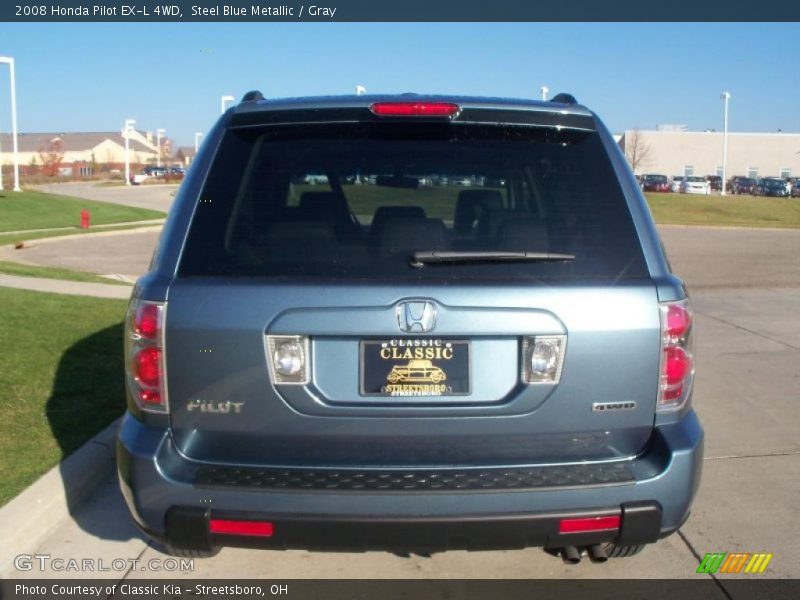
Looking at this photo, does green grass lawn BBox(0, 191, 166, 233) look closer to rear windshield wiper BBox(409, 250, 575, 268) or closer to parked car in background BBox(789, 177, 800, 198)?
rear windshield wiper BBox(409, 250, 575, 268)

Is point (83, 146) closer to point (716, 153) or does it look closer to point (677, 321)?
point (716, 153)

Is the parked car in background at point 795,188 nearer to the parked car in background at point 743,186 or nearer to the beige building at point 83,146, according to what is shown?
the parked car in background at point 743,186

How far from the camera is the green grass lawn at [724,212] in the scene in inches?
1371

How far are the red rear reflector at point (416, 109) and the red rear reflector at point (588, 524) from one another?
4.84 feet

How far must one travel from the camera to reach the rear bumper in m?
2.89

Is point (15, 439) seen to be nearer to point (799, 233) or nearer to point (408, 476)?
point (408, 476)

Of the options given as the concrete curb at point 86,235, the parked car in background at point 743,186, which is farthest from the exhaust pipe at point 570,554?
the parked car in background at point 743,186

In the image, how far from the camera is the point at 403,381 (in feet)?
9.71

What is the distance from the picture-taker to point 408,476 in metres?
2.97

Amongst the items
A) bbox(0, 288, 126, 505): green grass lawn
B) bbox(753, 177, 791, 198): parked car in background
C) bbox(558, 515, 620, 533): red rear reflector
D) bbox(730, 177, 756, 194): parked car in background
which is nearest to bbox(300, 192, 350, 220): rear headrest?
bbox(558, 515, 620, 533): red rear reflector

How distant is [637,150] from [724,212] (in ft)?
125

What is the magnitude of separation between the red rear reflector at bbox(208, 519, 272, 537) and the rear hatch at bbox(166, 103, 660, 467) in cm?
21

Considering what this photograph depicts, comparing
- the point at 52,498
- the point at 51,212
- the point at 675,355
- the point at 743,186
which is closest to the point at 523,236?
the point at 675,355

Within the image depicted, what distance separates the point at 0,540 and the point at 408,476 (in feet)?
6.87
